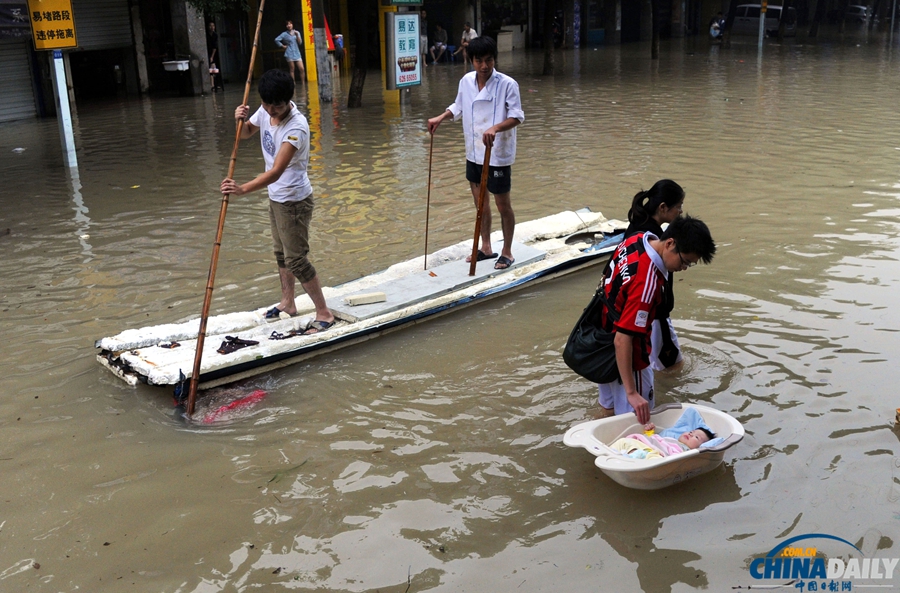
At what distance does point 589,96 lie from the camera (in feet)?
57.3

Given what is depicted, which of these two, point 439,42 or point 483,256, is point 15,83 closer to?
point 483,256

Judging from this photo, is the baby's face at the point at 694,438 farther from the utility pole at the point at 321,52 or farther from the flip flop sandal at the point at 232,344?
the utility pole at the point at 321,52

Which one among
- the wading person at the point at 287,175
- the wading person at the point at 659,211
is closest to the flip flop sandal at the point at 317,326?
the wading person at the point at 287,175

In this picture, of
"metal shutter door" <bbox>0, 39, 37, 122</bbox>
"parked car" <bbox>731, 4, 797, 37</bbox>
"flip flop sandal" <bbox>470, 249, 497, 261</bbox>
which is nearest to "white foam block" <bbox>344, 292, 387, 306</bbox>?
"flip flop sandal" <bbox>470, 249, 497, 261</bbox>

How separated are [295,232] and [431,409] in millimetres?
1470

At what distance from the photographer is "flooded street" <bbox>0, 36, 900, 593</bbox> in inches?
135

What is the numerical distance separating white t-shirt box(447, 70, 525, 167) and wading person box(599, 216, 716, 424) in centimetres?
238

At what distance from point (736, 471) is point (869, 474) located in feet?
1.98

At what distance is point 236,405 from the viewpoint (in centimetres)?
462

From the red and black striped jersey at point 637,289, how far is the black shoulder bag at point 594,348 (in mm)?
101

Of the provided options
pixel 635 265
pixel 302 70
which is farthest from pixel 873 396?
pixel 302 70

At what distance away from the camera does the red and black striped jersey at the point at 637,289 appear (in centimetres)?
364

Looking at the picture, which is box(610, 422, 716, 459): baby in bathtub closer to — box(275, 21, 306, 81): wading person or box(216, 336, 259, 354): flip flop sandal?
box(216, 336, 259, 354): flip flop sandal
